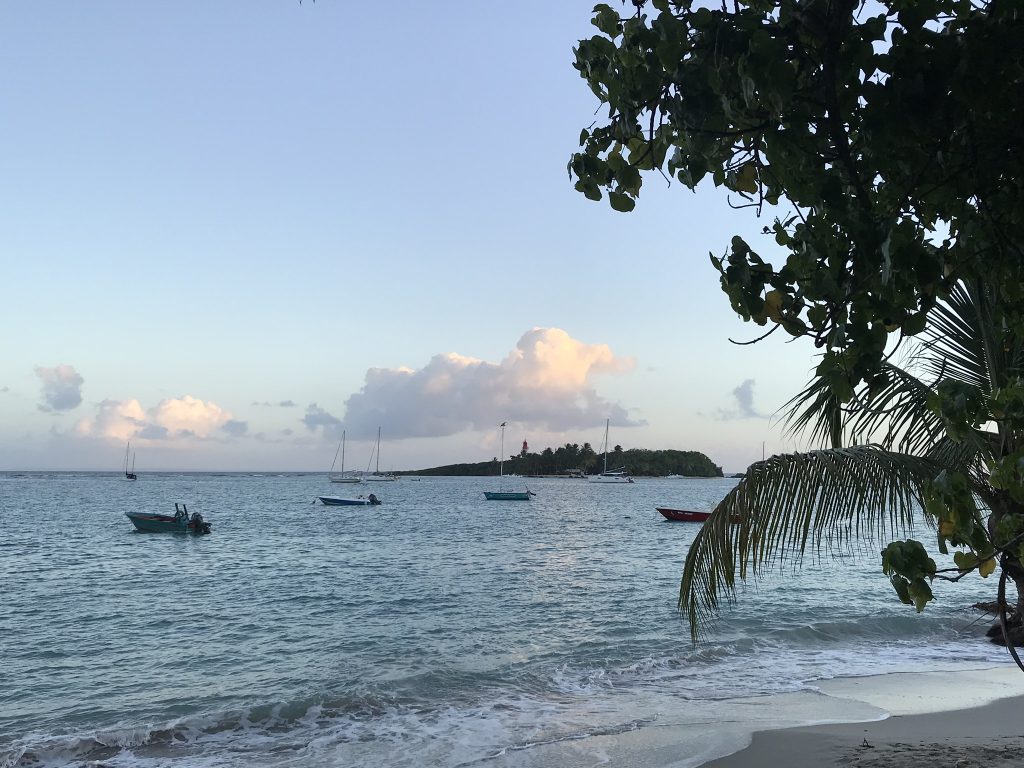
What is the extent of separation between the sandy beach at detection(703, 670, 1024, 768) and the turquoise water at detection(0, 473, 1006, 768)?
0.57 meters

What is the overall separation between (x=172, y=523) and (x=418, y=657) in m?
34.6

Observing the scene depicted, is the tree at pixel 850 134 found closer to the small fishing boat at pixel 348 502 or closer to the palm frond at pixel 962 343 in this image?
the palm frond at pixel 962 343

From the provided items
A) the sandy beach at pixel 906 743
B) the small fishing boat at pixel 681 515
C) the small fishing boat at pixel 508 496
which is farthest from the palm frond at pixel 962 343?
the small fishing boat at pixel 508 496

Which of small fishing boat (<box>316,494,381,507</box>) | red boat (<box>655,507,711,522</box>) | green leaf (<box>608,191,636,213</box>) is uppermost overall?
green leaf (<box>608,191,636,213</box>)

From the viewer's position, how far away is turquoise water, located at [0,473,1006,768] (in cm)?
1003

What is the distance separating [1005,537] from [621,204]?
5.51ft

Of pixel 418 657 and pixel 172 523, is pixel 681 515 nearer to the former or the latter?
pixel 172 523

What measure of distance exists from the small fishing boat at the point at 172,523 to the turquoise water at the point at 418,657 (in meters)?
11.4

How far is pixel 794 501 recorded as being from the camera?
6.64m

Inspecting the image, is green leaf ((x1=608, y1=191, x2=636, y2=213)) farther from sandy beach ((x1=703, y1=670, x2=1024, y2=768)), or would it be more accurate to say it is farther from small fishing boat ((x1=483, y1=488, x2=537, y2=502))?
small fishing boat ((x1=483, y1=488, x2=537, y2=502))

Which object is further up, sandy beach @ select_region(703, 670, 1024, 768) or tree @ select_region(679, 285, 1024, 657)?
tree @ select_region(679, 285, 1024, 657)

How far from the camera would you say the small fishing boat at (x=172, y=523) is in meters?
44.3

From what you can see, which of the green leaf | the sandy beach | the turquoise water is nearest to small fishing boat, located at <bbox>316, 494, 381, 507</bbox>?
the turquoise water

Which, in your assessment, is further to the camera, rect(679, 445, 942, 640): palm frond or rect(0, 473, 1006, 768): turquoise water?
rect(0, 473, 1006, 768): turquoise water
